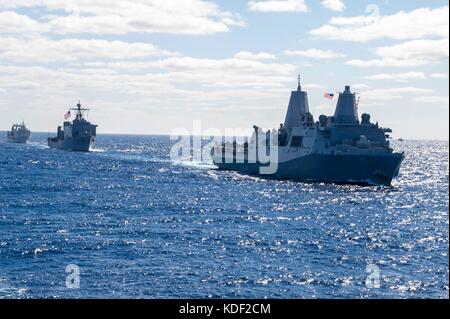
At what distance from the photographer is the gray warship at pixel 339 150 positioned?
7381cm

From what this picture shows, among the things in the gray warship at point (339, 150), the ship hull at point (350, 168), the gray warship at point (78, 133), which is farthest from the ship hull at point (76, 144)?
the ship hull at point (350, 168)

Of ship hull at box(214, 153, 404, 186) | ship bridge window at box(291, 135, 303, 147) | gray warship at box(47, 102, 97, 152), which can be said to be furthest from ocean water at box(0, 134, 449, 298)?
gray warship at box(47, 102, 97, 152)

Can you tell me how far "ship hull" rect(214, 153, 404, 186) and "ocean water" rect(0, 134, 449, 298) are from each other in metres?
3.38

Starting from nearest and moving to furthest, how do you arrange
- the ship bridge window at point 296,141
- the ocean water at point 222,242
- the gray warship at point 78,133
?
the ocean water at point 222,242 → the ship bridge window at point 296,141 → the gray warship at point 78,133

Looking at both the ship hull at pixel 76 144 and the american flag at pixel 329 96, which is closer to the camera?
the american flag at pixel 329 96

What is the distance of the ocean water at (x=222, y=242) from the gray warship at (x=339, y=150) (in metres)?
3.71

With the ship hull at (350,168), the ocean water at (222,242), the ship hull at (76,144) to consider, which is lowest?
the ocean water at (222,242)

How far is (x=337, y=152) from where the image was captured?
7381cm

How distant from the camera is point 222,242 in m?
37.8

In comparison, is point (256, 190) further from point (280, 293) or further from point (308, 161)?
point (280, 293)

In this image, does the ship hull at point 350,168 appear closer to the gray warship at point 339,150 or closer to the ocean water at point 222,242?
the gray warship at point 339,150

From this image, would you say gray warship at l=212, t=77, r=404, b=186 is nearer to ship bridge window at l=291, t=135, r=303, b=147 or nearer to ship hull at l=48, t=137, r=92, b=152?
ship bridge window at l=291, t=135, r=303, b=147

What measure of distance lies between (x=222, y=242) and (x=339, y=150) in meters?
39.6
